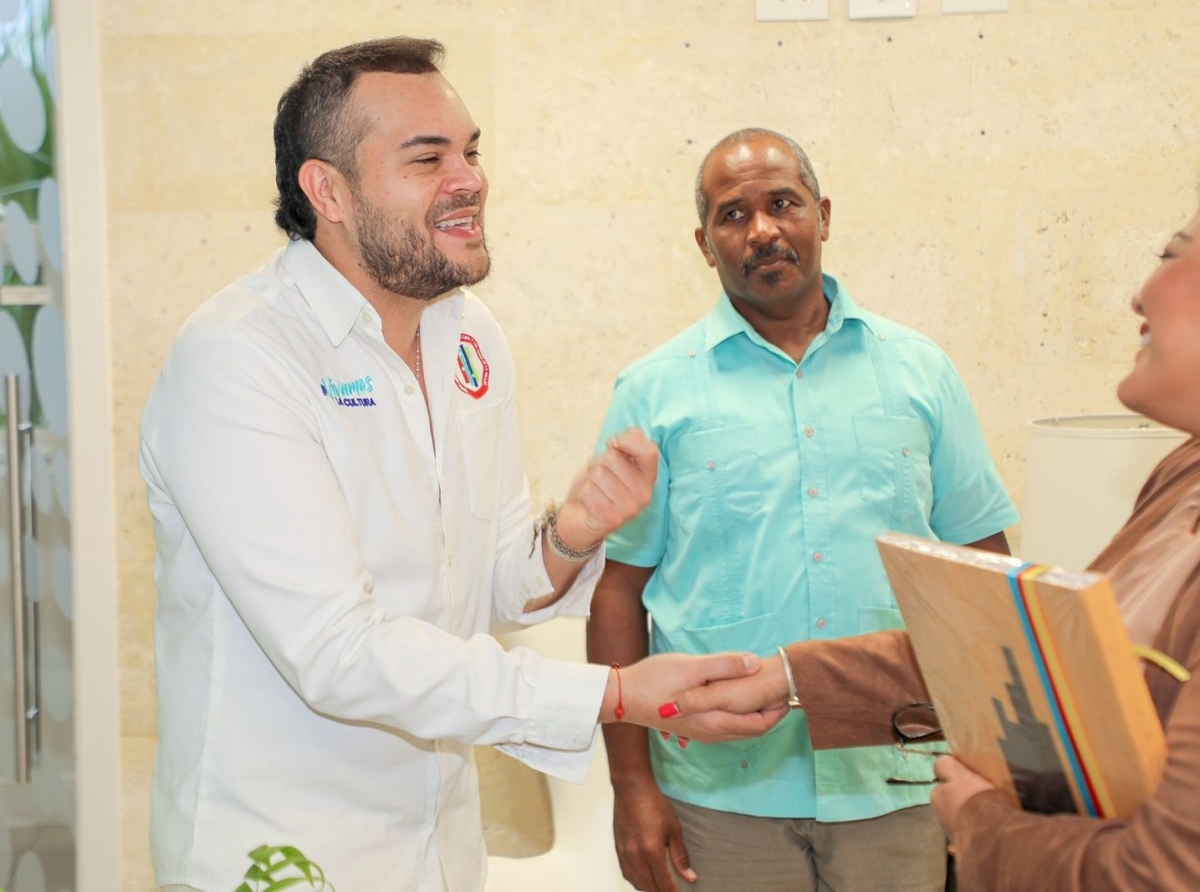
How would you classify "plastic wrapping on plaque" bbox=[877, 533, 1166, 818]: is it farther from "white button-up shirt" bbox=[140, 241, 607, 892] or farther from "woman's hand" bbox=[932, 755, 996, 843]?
"white button-up shirt" bbox=[140, 241, 607, 892]

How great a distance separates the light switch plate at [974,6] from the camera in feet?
11.0

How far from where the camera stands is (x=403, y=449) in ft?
6.60

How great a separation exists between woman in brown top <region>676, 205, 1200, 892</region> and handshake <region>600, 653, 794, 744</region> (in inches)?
20.8

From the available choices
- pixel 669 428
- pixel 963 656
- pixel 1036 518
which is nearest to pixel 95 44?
pixel 669 428

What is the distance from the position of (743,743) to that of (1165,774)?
1.35 meters

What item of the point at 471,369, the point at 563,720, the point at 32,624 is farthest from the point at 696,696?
the point at 32,624

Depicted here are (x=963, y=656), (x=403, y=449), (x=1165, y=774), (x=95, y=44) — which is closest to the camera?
(x=1165, y=774)

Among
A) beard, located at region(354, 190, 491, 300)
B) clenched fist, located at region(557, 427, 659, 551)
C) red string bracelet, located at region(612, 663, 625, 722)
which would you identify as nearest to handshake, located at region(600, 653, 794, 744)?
red string bracelet, located at region(612, 663, 625, 722)

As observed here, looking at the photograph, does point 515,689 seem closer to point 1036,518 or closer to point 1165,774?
point 1165,774

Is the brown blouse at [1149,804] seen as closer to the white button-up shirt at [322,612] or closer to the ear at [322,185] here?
the white button-up shirt at [322,612]

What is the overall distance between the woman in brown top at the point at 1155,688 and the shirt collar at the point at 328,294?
3.63 ft

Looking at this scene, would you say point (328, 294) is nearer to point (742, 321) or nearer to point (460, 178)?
point (460, 178)

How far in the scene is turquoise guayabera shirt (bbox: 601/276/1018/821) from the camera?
8.19 ft

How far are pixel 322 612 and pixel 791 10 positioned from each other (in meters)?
2.29
